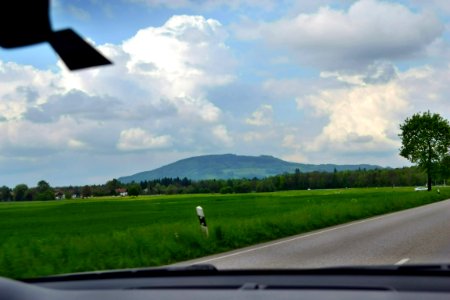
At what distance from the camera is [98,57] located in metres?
1.41

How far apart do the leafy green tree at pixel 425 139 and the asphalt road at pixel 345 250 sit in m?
66.6

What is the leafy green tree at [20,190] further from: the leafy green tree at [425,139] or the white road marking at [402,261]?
the leafy green tree at [425,139]

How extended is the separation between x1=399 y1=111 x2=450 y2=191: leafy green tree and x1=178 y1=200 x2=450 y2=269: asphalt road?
219 feet

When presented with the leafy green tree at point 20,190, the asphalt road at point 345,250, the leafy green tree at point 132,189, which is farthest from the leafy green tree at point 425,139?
the leafy green tree at point 20,190

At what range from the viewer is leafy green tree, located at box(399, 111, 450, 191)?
8300 cm

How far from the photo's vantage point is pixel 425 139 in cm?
8425

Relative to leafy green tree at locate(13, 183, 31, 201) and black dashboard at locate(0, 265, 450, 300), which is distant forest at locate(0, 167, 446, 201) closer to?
leafy green tree at locate(13, 183, 31, 201)

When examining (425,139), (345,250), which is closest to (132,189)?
(425,139)

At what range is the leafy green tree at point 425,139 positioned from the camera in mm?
83000

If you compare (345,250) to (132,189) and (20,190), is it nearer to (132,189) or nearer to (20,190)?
(20,190)

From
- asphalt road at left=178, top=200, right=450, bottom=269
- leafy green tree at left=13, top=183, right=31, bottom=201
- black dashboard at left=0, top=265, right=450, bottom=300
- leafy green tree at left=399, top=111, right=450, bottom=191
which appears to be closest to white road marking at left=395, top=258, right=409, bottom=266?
asphalt road at left=178, top=200, right=450, bottom=269

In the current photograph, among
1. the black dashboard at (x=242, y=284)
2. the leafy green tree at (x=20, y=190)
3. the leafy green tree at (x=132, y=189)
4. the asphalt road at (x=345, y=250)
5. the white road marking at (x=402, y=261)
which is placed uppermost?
the leafy green tree at (x=132, y=189)

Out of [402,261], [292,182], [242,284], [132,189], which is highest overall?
[292,182]

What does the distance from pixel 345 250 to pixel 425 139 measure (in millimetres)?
74285
